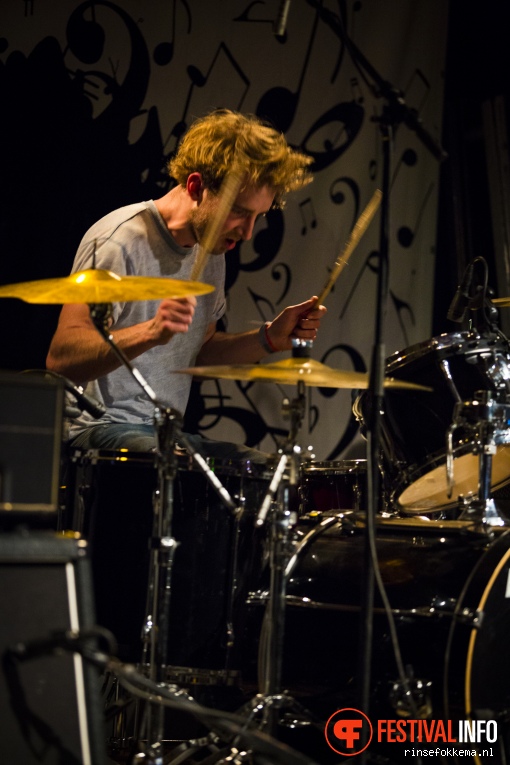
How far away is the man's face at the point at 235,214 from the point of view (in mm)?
2520

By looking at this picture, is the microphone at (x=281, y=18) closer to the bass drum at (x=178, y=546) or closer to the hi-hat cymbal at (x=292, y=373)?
the hi-hat cymbal at (x=292, y=373)

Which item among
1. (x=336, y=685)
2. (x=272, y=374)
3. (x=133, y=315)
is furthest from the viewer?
(x=133, y=315)

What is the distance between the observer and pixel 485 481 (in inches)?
80.8

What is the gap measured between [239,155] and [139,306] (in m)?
0.52

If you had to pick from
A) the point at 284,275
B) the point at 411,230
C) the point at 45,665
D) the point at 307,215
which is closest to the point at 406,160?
the point at 411,230

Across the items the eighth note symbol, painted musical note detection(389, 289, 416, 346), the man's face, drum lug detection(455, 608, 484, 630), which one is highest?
the eighth note symbol

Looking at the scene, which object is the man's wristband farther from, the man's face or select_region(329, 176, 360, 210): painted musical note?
select_region(329, 176, 360, 210): painted musical note

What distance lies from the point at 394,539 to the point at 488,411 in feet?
1.22

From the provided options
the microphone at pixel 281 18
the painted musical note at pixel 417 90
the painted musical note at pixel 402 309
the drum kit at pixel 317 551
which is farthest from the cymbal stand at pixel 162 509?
the painted musical note at pixel 417 90

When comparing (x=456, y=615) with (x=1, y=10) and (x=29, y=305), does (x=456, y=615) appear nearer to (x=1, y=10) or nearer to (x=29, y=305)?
(x=29, y=305)

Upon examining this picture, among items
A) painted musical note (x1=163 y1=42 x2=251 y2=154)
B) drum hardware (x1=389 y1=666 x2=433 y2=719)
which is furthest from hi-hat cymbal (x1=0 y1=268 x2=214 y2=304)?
painted musical note (x1=163 y1=42 x2=251 y2=154)

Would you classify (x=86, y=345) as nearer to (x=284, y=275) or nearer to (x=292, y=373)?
(x=292, y=373)

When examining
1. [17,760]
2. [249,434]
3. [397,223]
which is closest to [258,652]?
[17,760]

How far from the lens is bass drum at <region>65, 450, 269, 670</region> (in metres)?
1.99
